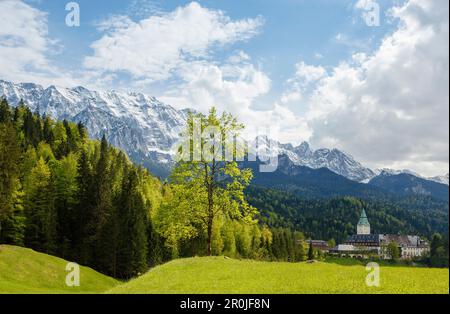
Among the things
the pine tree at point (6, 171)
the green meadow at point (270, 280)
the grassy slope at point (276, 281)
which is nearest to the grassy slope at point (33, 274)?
the green meadow at point (270, 280)

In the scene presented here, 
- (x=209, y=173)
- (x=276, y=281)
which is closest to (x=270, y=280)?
(x=276, y=281)

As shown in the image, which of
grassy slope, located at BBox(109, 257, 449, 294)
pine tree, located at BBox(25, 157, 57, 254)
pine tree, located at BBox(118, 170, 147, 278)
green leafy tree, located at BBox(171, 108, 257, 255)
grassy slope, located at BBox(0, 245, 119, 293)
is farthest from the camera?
pine tree, located at BBox(118, 170, 147, 278)

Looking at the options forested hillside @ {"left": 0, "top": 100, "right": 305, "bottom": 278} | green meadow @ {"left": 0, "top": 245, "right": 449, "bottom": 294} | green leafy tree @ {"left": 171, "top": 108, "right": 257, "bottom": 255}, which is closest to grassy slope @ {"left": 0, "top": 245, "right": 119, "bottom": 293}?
green meadow @ {"left": 0, "top": 245, "right": 449, "bottom": 294}

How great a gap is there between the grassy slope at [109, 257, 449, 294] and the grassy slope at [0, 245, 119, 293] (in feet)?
75.5

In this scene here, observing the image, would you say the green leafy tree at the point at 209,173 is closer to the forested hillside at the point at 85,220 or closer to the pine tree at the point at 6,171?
the forested hillside at the point at 85,220

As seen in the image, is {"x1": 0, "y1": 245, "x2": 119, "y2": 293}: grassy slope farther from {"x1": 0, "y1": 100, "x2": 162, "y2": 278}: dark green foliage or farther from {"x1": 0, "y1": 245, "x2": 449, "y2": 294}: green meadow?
{"x1": 0, "y1": 100, "x2": 162, "y2": 278}: dark green foliage

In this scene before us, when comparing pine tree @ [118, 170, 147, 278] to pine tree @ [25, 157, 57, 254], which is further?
pine tree @ [118, 170, 147, 278]

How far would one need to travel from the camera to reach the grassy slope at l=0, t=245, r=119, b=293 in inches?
1995

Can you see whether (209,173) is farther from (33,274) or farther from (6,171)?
(6,171)

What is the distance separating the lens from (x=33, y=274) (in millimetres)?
56719

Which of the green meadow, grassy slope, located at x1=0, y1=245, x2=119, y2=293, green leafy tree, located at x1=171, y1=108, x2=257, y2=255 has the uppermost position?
green leafy tree, located at x1=171, y1=108, x2=257, y2=255

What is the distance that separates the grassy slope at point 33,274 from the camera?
50684 mm
